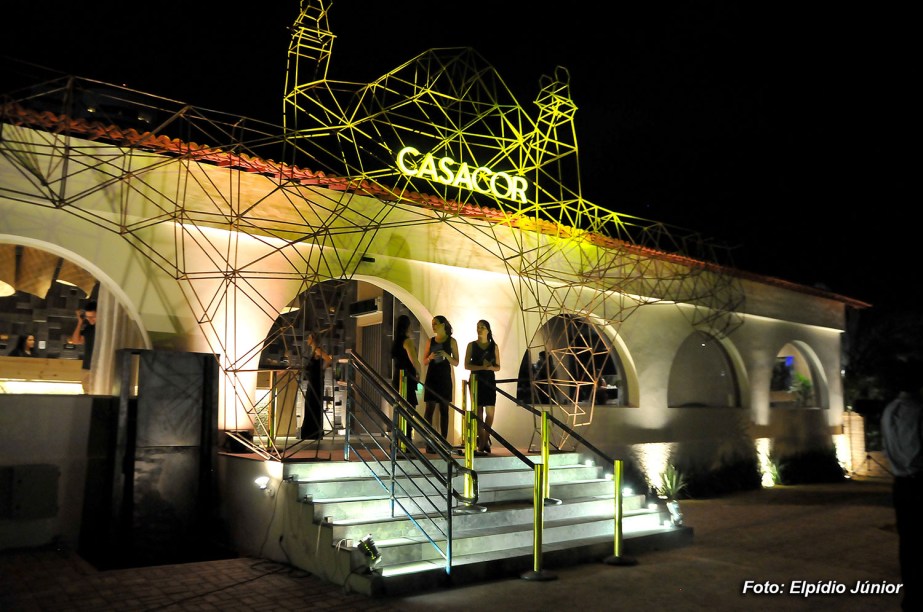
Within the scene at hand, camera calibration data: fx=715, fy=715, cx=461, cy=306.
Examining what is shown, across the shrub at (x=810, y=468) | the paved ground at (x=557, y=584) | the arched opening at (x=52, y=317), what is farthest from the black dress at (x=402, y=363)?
the shrub at (x=810, y=468)

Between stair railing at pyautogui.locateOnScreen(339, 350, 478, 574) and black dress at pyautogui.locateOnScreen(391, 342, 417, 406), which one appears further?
black dress at pyautogui.locateOnScreen(391, 342, 417, 406)

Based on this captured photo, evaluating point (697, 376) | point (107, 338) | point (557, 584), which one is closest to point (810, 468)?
point (697, 376)

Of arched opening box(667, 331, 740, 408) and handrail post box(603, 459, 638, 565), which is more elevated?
arched opening box(667, 331, 740, 408)

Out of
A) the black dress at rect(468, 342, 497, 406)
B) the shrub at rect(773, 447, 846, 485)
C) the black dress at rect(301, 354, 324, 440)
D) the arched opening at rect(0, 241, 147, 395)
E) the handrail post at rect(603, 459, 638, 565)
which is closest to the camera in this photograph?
the handrail post at rect(603, 459, 638, 565)

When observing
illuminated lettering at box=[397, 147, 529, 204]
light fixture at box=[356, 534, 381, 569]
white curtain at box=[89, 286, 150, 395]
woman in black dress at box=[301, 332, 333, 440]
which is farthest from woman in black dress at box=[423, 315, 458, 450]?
white curtain at box=[89, 286, 150, 395]

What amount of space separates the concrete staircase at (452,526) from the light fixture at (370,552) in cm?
2

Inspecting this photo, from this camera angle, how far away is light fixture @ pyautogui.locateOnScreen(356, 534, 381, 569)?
19.4ft

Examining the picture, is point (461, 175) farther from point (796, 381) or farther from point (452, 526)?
point (796, 381)

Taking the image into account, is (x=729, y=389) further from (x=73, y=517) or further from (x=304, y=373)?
(x=73, y=517)

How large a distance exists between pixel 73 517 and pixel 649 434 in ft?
30.3

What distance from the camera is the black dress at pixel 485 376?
28.8 feet

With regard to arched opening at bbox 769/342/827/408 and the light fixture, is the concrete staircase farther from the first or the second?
arched opening at bbox 769/342/827/408

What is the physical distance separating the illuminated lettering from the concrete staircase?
4053mm

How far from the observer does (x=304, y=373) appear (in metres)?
7.94
